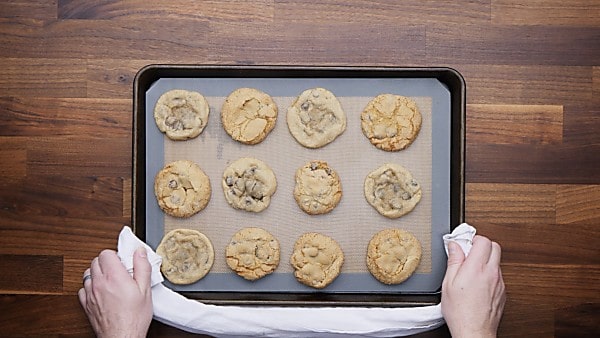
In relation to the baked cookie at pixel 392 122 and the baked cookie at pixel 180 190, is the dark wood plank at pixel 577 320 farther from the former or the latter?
the baked cookie at pixel 180 190

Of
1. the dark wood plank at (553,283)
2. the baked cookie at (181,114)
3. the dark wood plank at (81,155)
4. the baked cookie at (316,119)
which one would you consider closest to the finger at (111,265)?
the dark wood plank at (81,155)

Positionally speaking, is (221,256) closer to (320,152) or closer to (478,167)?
(320,152)

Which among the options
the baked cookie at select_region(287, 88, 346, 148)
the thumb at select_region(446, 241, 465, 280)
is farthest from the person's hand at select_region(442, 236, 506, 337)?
the baked cookie at select_region(287, 88, 346, 148)

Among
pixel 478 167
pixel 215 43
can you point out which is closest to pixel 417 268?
pixel 478 167

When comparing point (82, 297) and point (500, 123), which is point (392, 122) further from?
point (82, 297)

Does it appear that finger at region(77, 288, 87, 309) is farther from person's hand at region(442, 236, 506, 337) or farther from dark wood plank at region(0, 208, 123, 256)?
person's hand at region(442, 236, 506, 337)
